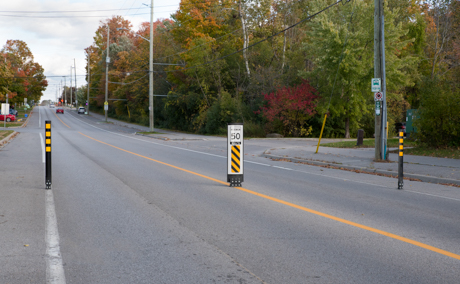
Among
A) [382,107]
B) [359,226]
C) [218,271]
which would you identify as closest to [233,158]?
[359,226]

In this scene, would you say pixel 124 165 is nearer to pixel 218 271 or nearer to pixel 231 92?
pixel 218 271

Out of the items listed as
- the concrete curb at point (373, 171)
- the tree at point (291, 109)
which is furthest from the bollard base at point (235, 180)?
the tree at point (291, 109)

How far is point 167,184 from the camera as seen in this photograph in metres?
10.5

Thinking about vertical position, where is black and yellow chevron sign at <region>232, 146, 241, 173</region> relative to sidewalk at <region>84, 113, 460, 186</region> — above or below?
above

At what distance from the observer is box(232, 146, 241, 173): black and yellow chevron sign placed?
10.2 meters

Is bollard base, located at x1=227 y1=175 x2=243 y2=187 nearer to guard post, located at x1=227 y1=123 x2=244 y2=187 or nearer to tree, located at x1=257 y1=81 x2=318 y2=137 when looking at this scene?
guard post, located at x1=227 y1=123 x2=244 y2=187

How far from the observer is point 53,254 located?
5.12m

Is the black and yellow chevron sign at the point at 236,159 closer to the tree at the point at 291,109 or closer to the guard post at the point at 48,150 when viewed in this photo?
the guard post at the point at 48,150

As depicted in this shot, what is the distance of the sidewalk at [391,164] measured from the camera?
40.8ft

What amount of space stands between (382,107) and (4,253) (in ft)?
48.1

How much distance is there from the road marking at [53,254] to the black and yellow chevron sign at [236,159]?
424 cm

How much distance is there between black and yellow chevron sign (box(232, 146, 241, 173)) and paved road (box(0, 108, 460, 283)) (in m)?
0.49

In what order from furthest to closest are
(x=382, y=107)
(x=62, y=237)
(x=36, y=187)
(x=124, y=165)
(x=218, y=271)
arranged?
(x=382, y=107)
(x=124, y=165)
(x=36, y=187)
(x=62, y=237)
(x=218, y=271)

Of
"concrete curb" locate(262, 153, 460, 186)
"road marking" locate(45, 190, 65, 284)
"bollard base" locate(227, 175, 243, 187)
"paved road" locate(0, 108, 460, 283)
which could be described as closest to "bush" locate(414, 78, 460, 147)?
"concrete curb" locate(262, 153, 460, 186)
